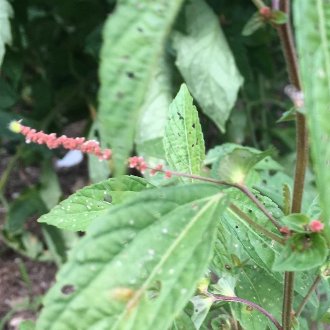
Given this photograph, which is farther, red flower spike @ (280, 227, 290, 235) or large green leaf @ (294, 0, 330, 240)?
red flower spike @ (280, 227, 290, 235)

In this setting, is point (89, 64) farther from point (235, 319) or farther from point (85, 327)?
point (85, 327)

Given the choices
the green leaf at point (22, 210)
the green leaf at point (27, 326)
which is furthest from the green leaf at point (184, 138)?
the green leaf at point (22, 210)

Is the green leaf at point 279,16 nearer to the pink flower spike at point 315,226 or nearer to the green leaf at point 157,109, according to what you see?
the pink flower spike at point 315,226

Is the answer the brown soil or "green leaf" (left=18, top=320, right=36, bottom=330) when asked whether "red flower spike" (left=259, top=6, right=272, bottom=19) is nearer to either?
"green leaf" (left=18, top=320, right=36, bottom=330)

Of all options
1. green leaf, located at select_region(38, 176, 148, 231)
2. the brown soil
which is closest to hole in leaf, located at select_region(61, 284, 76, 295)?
green leaf, located at select_region(38, 176, 148, 231)

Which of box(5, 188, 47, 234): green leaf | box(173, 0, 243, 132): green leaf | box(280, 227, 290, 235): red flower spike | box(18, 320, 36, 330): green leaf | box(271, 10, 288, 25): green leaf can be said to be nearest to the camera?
box(271, 10, 288, 25): green leaf

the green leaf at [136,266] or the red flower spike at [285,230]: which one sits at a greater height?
the green leaf at [136,266]

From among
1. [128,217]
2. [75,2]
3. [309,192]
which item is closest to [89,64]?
[75,2]
